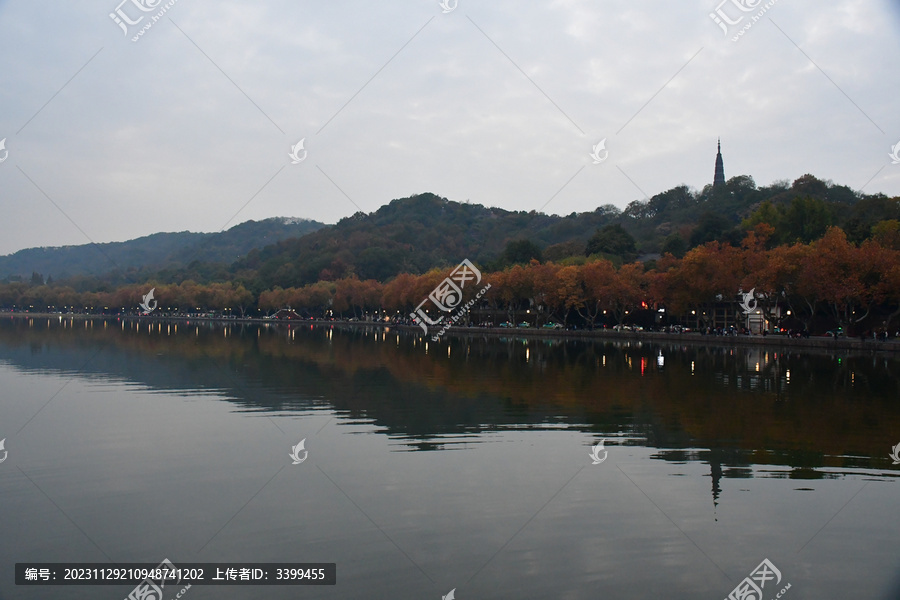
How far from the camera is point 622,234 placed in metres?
95.2

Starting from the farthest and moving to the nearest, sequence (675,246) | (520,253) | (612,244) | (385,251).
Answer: (385,251), (520,253), (675,246), (612,244)

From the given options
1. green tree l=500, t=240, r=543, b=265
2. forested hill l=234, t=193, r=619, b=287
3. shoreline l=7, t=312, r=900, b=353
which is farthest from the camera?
forested hill l=234, t=193, r=619, b=287

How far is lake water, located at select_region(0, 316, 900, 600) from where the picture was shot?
27.0 feet

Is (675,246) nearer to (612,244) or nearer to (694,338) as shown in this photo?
(612,244)

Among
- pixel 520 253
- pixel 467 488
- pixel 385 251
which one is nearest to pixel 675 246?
pixel 520 253

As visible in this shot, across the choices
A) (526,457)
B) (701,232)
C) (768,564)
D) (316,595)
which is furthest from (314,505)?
(701,232)

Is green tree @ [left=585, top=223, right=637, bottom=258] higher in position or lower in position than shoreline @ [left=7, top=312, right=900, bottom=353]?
higher

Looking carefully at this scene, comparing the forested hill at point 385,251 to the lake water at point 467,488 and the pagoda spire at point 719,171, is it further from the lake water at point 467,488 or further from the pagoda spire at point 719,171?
the lake water at point 467,488

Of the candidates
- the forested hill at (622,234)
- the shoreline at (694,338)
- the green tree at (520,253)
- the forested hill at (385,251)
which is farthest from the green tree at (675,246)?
the forested hill at (385,251)

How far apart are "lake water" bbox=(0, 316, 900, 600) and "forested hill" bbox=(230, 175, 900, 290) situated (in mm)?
54181

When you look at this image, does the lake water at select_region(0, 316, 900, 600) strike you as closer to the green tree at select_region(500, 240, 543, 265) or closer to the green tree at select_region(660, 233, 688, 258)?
the green tree at select_region(660, 233, 688, 258)

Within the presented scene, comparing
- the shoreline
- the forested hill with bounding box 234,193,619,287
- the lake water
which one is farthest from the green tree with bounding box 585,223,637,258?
the lake water

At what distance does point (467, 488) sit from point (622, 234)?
3455 inches

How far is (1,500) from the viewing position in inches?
420
